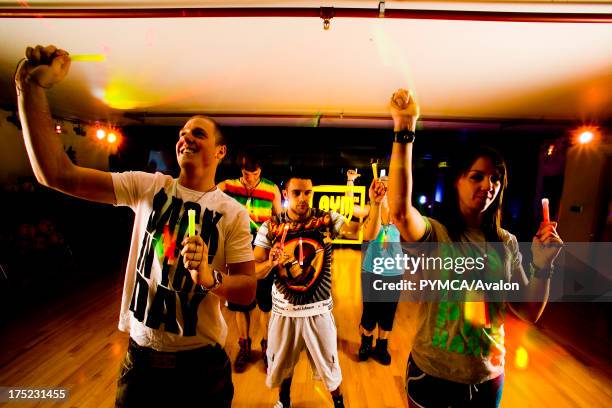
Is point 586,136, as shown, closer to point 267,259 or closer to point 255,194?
point 255,194

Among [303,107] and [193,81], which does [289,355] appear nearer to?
[193,81]

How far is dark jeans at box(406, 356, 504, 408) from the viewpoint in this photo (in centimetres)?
141

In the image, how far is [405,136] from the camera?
4.22 ft

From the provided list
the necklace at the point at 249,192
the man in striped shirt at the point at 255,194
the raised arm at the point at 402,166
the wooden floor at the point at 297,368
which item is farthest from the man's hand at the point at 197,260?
the necklace at the point at 249,192

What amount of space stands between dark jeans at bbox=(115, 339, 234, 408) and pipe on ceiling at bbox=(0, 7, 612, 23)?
7.01ft

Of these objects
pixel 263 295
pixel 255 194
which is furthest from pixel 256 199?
pixel 263 295

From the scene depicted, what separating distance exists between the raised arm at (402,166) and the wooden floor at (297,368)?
2.06 meters

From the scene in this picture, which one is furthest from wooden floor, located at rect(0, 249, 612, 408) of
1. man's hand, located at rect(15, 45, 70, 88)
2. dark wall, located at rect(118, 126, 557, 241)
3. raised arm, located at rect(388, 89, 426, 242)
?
dark wall, located at rect(118, 126, 557, 241)

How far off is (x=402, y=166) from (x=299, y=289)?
1.31m

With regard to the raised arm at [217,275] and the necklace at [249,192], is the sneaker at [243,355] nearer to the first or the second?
the necklace at [249,192]

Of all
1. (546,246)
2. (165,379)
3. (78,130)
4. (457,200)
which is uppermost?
(78,130)

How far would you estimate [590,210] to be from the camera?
6344mm

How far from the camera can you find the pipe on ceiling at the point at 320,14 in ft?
6.20

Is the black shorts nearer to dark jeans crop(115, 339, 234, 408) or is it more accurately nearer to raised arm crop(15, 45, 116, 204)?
dark jeans crop(115, 339, 234, 408)
